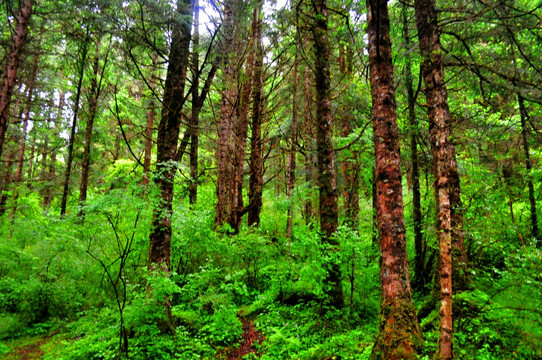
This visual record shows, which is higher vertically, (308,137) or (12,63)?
(12,63)

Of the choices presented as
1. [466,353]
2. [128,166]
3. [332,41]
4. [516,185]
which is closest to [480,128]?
[516,185]

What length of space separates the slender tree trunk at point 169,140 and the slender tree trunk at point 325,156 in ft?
10.4

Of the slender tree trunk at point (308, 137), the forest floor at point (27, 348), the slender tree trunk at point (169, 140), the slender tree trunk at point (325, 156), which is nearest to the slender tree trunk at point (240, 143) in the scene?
the slender tree trunk at point (308, 137)

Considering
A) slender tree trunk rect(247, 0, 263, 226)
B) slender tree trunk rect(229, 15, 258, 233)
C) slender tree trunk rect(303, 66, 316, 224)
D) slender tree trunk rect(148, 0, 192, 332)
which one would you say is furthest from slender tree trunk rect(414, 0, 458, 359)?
slender tree trunk rect(247, 0, 263, 226)

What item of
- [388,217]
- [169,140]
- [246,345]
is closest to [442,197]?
[388,217]

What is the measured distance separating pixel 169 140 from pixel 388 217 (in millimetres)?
4624

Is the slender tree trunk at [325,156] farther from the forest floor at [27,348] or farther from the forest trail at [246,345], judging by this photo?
the forest floor at [27,348]

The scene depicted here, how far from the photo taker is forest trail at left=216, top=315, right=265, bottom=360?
18.1 ft

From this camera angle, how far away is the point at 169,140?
20.1 ft

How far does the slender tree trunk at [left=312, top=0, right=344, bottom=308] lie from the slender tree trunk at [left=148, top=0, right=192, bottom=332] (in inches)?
125

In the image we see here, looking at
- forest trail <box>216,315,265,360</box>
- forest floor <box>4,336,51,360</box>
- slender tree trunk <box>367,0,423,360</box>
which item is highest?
slender tree trunk <box>367,0,423,360</box>

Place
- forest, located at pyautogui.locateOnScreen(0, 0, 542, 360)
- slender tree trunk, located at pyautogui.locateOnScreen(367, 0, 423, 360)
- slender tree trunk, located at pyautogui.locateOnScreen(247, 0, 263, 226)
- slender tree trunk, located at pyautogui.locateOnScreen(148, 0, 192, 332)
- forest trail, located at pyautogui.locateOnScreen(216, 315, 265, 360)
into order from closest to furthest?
slender tree trunk, located at pyautogui.locateOnScreen(367, 0, 423, 360)
forest, located at pyautogui.locateOnScreen(0, 0, 542, 360)
forest trail, located at pyautogui.locateOnScreen(216, 315, 265, 360)
slender tree trunk, located at pyautogui.locateOnScreen(148, 0, 192, 332)
slender tree trunk, located at pyautogui.locateOnScreen(247, 0, 263, 226)

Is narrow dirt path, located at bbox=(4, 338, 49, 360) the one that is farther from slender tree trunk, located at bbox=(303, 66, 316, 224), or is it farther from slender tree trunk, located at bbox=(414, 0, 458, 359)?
slender tree trunk, located at bbox=(303, 66, 316, 224)

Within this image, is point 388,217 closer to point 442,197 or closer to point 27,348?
point 442,197
